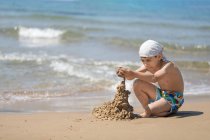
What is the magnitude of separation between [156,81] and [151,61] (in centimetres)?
23

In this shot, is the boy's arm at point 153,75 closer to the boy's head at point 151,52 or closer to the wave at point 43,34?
the boy's head at point 151,52

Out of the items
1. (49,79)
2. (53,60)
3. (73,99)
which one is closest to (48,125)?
(73,99)

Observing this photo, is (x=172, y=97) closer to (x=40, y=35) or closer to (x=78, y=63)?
(x=78, y=63)

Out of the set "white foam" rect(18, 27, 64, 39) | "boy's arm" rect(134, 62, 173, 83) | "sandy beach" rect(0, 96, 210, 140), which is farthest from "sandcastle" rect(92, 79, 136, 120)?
"white foam" rect(18, 27, 64, 39)

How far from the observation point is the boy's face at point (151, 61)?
520cm

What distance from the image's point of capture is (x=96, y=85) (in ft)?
27.3

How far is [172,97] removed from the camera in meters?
5.33

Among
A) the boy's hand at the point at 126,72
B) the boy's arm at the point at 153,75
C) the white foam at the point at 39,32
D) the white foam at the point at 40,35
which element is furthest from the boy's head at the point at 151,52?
the white foam at the point at 39,32

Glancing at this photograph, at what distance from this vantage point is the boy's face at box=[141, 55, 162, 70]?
520 cm

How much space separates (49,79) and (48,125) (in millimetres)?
3875

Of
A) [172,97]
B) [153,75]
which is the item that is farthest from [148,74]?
[172,97]

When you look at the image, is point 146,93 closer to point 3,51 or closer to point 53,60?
point 53,60

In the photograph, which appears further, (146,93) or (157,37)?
(157,37)

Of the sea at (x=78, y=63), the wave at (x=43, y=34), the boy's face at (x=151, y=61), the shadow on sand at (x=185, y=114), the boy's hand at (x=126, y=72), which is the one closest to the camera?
the boy's hand at (x=126, y=72)
